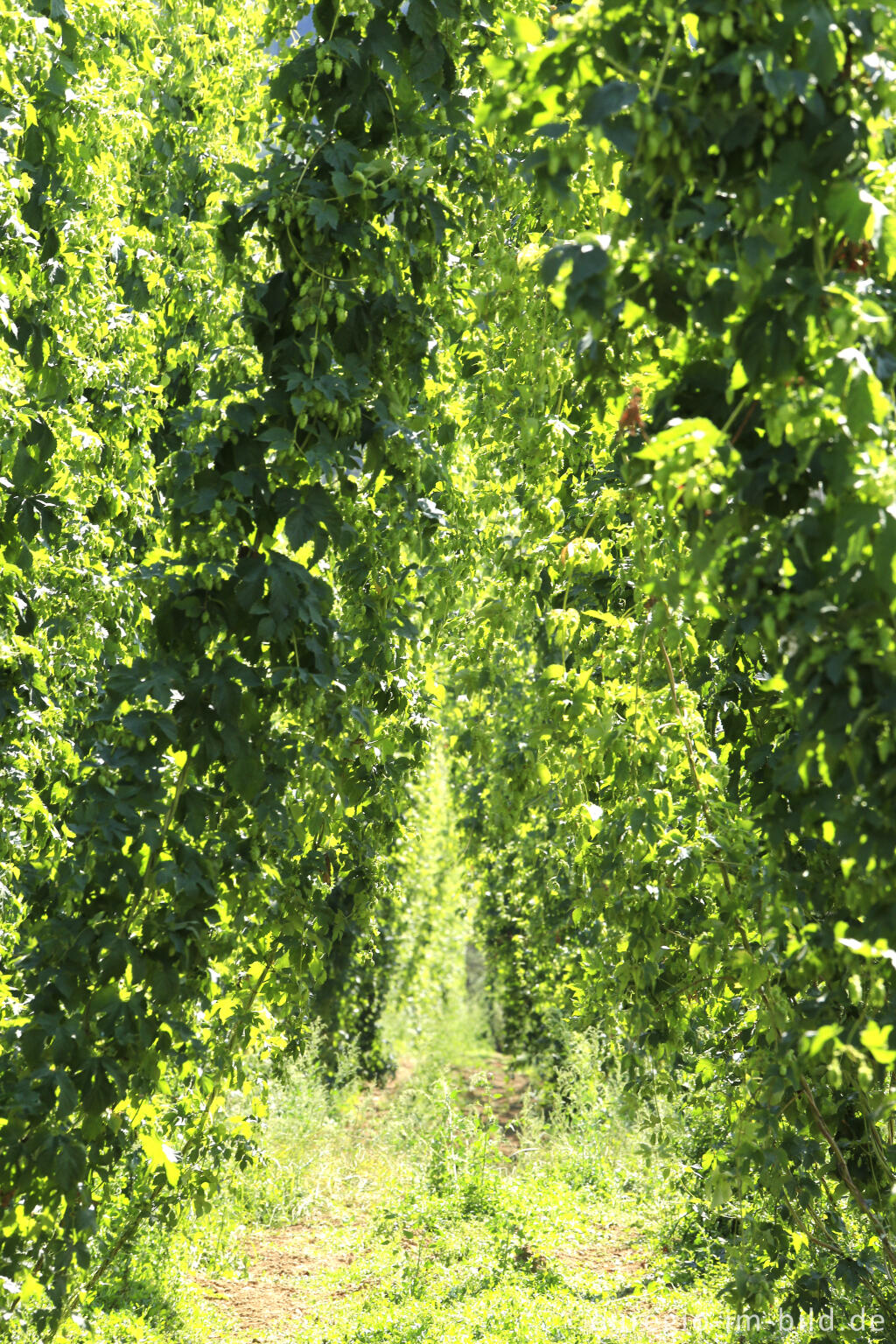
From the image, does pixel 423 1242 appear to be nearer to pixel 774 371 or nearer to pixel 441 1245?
pixel 441 1245

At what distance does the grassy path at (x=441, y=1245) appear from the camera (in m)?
4.61

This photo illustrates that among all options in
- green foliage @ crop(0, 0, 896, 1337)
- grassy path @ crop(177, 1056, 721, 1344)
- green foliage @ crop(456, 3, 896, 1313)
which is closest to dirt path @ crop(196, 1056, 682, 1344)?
grassy path @ crop(177, 1056, 721, 1344)

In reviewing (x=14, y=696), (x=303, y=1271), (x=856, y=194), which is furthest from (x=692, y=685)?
(x=303, y=1271)

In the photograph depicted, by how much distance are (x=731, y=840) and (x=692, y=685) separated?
59 cm

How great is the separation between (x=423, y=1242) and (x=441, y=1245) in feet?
0.96

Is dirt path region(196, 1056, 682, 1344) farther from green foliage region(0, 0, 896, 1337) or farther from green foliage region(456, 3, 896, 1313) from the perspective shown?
green foliage region(456, 3, 896, 1313)

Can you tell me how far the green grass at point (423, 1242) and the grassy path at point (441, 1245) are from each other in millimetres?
12

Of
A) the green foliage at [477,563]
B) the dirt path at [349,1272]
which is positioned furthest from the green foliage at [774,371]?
the dirt path at [349,1272]

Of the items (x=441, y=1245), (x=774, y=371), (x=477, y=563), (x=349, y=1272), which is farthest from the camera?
(x=441, y=1245)

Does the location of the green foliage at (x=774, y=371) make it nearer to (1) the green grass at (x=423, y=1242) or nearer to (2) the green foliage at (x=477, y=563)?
(2) the green foliage at (x=477, y=563)

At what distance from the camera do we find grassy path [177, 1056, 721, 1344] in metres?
4.61

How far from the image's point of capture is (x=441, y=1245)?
5.59 metres

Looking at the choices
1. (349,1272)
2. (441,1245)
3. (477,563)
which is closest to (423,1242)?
(441,1245)

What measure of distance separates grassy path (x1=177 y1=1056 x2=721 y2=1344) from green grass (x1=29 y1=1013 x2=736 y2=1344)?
12mm
